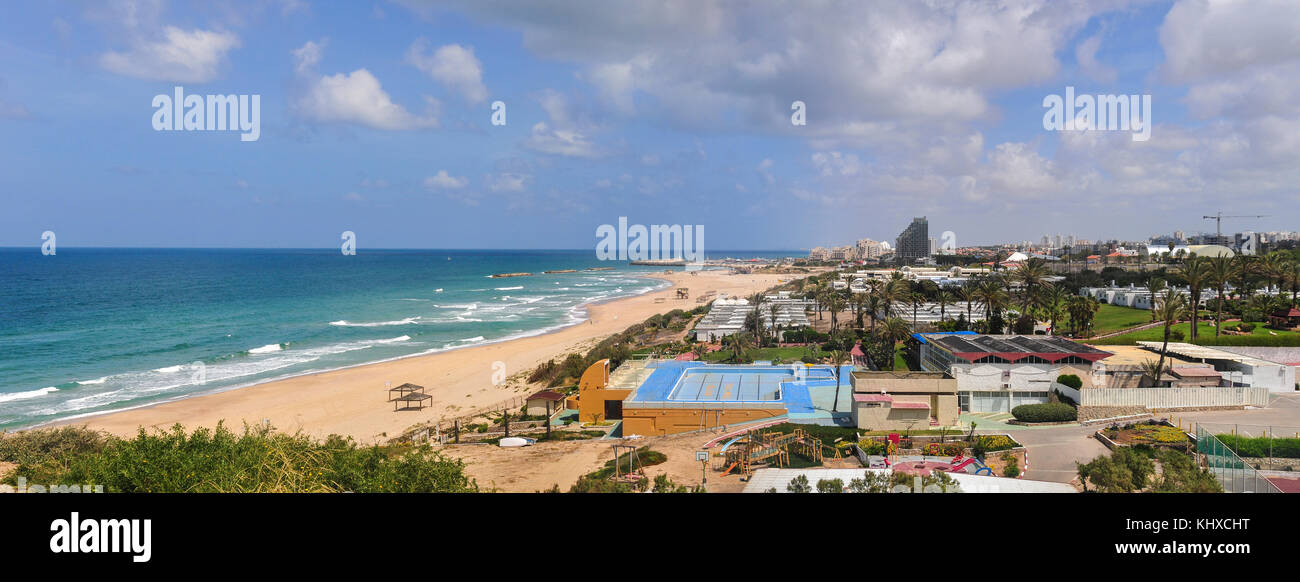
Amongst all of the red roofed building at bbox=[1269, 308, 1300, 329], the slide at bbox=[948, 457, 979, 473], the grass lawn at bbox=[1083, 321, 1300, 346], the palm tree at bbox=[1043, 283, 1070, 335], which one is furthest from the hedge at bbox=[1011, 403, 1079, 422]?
the red roofed building at bbox=[1269, 308, 1300, 329]

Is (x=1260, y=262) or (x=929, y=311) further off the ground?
(x=1260, y=262)

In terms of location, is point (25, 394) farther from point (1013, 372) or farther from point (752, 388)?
point (1013, 372)

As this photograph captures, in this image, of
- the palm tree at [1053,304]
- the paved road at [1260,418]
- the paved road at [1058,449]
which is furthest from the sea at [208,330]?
the paved road at [1260,418]

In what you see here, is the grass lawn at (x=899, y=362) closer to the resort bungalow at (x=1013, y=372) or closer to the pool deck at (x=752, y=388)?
the pool deck at (x=752, y=388)

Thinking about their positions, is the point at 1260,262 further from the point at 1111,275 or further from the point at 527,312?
the point at 527,312
